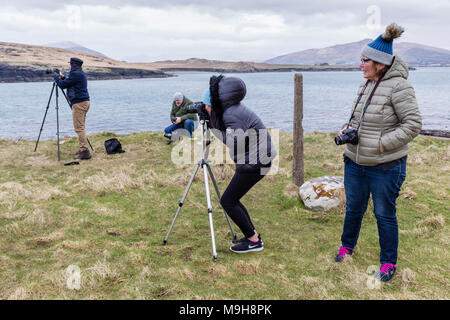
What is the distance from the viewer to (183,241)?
5395mm

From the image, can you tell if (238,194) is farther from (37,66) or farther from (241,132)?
(37,66)

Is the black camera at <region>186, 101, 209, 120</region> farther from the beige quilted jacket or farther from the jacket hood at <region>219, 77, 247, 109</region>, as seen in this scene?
the beige quilted jacket

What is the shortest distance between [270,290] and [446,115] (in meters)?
35.4

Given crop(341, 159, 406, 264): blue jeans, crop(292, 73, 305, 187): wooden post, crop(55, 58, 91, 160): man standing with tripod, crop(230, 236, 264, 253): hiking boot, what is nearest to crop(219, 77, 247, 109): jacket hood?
crop(341, 159, 406, 264): blue jeans

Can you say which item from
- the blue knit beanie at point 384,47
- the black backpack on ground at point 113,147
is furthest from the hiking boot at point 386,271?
the black backpack on ground at point 113,147

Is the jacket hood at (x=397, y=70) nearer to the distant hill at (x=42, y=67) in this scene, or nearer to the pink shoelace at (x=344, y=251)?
the pink shoelace at (x=344, y=251)

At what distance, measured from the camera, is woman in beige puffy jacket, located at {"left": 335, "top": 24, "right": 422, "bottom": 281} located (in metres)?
3.52

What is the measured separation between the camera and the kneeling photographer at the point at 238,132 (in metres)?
4.14

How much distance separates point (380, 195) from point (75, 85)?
9327 millimetres

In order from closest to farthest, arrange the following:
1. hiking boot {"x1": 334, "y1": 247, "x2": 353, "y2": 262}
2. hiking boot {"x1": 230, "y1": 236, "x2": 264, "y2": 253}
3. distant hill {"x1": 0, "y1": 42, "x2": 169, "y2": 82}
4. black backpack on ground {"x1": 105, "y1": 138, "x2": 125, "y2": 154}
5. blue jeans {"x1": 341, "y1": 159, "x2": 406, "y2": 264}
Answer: blue jeans {"x1": 341, "y1": 159, "x2": 406, "y2": 264} < hiking boot {"x1": 334, "y1": 247, "x2": 353, "y2": 262} < hiking boot {"x1": 230, "y1": 236, "x2": 264, "y2": 253} < black backpack on ground {"x1": 105, "y1": 138, "x2": 125, "y2": 154} < distant hill {"x1": 0, "y1": 42, "x2": 169, "y2": 82}

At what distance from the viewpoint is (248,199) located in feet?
24.4

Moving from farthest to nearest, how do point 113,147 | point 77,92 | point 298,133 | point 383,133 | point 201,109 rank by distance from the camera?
point 113,147 < point 77,92 < point 298,133 < point 201,109 < point 383,133

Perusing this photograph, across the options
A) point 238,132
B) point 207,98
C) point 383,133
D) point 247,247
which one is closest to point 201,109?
point 207,98
